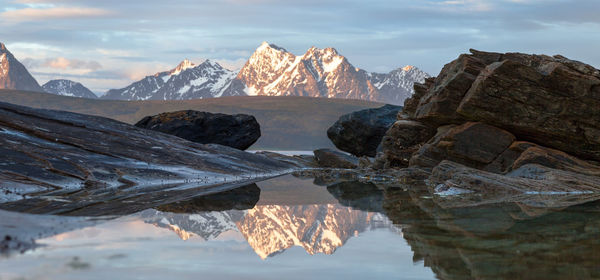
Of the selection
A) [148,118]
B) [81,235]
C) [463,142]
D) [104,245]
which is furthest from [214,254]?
[148,118]

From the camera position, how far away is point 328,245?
893 centimetres

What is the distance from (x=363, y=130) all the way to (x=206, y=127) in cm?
1107

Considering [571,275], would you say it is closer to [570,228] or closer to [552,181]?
[570,228]

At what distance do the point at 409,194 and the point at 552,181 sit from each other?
4652 millimetres

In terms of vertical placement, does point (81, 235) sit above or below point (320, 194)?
above

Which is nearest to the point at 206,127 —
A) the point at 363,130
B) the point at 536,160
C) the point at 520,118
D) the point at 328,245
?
the point at 363,130

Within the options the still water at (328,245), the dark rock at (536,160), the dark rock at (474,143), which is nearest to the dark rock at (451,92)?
the dark rock at (474,143)

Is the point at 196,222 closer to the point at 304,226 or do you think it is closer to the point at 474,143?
the point at 304,226

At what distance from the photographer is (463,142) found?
939 inches

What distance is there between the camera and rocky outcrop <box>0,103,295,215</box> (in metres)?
14.6

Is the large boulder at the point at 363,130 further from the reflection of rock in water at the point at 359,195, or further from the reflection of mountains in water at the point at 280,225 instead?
the reflection of mountains in water at the point at 280,225

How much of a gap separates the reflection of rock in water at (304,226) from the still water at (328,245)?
0.02 m

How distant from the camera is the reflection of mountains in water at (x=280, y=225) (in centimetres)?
917

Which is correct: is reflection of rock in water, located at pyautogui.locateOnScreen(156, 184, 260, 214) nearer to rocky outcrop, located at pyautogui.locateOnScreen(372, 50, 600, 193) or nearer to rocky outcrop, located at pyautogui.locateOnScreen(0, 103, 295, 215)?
rocky outcrop, located at pyautogui.locateOnScreen(0, 103, 295, 215)
